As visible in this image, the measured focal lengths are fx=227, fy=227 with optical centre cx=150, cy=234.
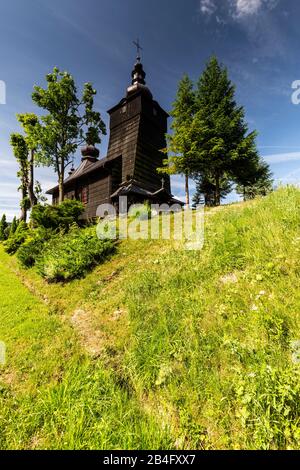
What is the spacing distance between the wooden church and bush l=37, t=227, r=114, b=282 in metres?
10.4

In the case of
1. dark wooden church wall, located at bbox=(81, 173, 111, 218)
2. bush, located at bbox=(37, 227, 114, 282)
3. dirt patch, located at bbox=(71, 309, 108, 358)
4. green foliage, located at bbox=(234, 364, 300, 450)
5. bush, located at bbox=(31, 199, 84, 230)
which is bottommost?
dirt patch, located at bbox=(71, 309, 108, 358)

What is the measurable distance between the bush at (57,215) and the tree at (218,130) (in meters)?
10.2

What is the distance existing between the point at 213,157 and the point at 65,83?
14.2m

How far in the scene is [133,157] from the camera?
21.2 metres

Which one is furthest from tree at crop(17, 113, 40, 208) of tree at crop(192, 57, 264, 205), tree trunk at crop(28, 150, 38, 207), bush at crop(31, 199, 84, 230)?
tree at crop(192, 57, 264, 205)

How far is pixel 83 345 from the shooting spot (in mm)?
4473

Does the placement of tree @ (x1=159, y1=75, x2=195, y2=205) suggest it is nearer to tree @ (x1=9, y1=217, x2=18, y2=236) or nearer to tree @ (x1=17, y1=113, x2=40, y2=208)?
tree @ (x1=17, y1=113, x2=40, y2=208)

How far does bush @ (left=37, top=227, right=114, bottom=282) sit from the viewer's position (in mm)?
8333

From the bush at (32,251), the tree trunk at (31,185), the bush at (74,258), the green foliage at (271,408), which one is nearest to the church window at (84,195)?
the tree trunk at (31,185)

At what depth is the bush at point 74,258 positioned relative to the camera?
8333 mm

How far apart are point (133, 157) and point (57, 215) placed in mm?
10580

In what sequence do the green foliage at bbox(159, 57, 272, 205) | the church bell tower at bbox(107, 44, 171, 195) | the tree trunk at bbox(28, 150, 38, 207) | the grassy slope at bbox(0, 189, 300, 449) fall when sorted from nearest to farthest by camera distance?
the grassy slope at bbox(0, 189, 300, 449)
the green foliage at bbox(159, 57, 272, 205)
the church bell tower at bbox(107, 44, 171, 195)
the tree trunk at bbox(28, 150, 38, 207)

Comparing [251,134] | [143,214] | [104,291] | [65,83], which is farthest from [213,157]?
[104,291]

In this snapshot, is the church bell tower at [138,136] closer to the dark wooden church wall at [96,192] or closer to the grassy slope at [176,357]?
the dark wooden church wall at [96,192]
